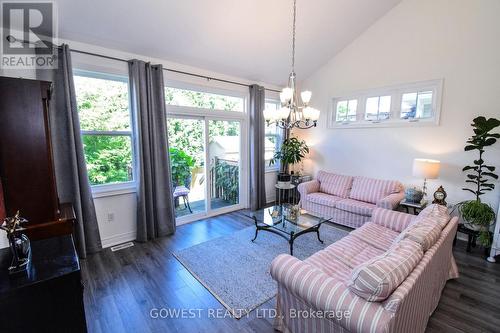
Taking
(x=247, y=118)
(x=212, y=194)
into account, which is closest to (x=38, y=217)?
(x=212, y=194)

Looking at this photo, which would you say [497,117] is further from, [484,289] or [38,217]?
[38,217]

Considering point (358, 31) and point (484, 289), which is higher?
point (358, 31)

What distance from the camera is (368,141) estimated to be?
14.6 feet

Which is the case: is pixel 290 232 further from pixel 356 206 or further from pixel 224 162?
pixel 224 162

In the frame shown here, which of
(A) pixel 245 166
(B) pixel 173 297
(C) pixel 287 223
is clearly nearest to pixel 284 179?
(A) pixel 245 166

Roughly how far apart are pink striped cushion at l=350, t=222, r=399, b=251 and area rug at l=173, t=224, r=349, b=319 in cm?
73

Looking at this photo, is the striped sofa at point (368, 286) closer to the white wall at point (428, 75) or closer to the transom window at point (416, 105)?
the white wall at point (428, 75)

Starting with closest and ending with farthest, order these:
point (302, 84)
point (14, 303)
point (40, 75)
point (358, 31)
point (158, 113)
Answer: point (14, 303) → point (40, 75) → point (158, 113) → point (358, 31) → point (302, 84)

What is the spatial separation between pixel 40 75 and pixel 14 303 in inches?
96.8

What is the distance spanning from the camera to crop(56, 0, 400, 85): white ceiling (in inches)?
105

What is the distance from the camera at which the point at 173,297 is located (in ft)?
7.53

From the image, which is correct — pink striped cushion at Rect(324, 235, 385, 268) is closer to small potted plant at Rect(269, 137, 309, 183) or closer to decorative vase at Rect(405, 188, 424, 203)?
decorative vase at Rect(405, 188, 424, 203)

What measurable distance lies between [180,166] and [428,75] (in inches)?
168

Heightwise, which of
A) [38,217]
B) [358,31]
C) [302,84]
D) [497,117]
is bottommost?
[38,217]
